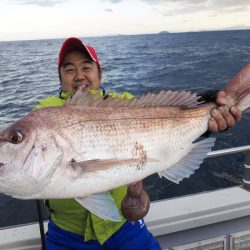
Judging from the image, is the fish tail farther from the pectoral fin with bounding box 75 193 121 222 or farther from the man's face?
the man's face

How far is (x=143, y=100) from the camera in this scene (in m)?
2.38

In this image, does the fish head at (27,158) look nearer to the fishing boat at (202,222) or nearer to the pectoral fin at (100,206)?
the pectoral fin at (100,206)

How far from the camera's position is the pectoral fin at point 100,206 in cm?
205

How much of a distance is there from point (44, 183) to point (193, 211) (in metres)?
2.20

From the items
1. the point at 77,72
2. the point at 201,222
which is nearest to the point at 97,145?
the point at 77,72

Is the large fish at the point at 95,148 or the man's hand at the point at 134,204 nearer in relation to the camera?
the large fish at the point at 95,148

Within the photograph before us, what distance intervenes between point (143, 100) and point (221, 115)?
2.24 feet

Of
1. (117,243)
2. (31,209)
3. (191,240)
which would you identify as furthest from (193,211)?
(31,209)

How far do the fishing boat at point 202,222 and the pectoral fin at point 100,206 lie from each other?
1593 mm

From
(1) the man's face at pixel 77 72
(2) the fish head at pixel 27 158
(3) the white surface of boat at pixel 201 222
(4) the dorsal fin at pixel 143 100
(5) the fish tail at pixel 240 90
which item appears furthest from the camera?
(3) the white surface of boat at pixel 201 222

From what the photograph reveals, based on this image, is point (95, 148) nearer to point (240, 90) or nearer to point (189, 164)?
point (189, 164)

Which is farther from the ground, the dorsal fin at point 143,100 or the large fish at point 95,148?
the dorsal fin at point 143,100

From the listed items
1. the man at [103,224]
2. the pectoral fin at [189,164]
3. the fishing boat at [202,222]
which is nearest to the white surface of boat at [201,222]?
the fishing boat at [202,222]

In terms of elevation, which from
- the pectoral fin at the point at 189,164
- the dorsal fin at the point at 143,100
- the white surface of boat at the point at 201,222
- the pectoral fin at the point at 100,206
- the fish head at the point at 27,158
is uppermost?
the dorsal fin at the point at 143,100
